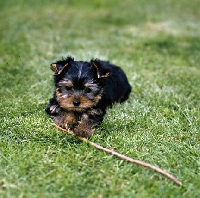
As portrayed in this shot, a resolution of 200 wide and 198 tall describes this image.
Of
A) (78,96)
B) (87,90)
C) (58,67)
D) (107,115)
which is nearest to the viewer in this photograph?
(78,96)

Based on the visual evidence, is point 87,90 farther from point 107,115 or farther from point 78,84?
point 107,115

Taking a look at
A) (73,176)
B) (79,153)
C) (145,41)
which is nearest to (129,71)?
(145,41)

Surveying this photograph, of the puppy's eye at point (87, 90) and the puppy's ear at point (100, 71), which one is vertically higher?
the puppy's ear at point (100, 71)

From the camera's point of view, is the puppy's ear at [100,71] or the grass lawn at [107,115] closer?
the grass lawn at [107,115]

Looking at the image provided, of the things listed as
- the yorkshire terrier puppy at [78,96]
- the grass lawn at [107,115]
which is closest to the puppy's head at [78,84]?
the yorkshire terrier puppy at [78,96]

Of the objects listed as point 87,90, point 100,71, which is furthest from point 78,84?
point 100,71

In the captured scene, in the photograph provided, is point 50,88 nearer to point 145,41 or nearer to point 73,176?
point 73,176

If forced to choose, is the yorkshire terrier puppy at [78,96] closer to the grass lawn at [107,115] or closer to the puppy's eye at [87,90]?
the puppy's eye at [87,90]

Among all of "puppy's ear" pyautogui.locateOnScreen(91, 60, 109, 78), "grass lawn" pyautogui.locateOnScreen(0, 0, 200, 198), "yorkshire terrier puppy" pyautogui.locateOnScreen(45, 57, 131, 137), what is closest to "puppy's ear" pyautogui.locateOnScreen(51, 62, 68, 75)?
"yorkshire terrier puppy" pyautogui.locateOnScreen(45, 57, 131, 137)

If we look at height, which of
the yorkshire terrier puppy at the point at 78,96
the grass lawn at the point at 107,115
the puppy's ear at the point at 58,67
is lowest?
the grass lawn at the point at 107,115

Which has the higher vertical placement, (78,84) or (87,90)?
(78,84)
